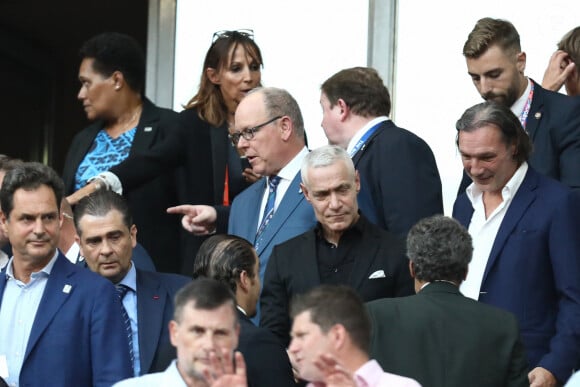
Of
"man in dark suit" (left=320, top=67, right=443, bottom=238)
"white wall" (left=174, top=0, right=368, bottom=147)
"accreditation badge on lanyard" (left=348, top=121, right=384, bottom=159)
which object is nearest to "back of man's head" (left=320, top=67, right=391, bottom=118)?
"man in dark suit" (left=320, top=67, right=443, bottom=238)

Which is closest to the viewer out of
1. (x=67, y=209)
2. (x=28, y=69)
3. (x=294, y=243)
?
(x=294, y=243)

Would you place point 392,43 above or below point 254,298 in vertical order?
above

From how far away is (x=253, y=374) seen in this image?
5887 millimetres

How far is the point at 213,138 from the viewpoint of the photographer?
838cm

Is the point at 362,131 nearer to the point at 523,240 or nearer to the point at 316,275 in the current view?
the point at 316,275

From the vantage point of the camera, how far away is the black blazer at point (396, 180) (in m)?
7.16

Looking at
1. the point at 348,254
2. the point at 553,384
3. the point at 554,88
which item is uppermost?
the point at 554,88

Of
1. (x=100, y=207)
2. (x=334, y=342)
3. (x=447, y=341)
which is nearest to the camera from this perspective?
(x=334, y=342)

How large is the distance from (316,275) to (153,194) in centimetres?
195

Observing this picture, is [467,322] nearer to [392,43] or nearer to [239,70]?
[239,70]

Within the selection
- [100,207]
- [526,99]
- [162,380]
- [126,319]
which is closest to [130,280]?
[126,319]

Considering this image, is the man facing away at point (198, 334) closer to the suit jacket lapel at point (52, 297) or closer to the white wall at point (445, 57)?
the suit jacket lapel at point (52, 297)

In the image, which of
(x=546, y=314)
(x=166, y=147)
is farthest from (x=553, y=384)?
(x=166, y=147)

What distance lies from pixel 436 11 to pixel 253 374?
13.1 feet
